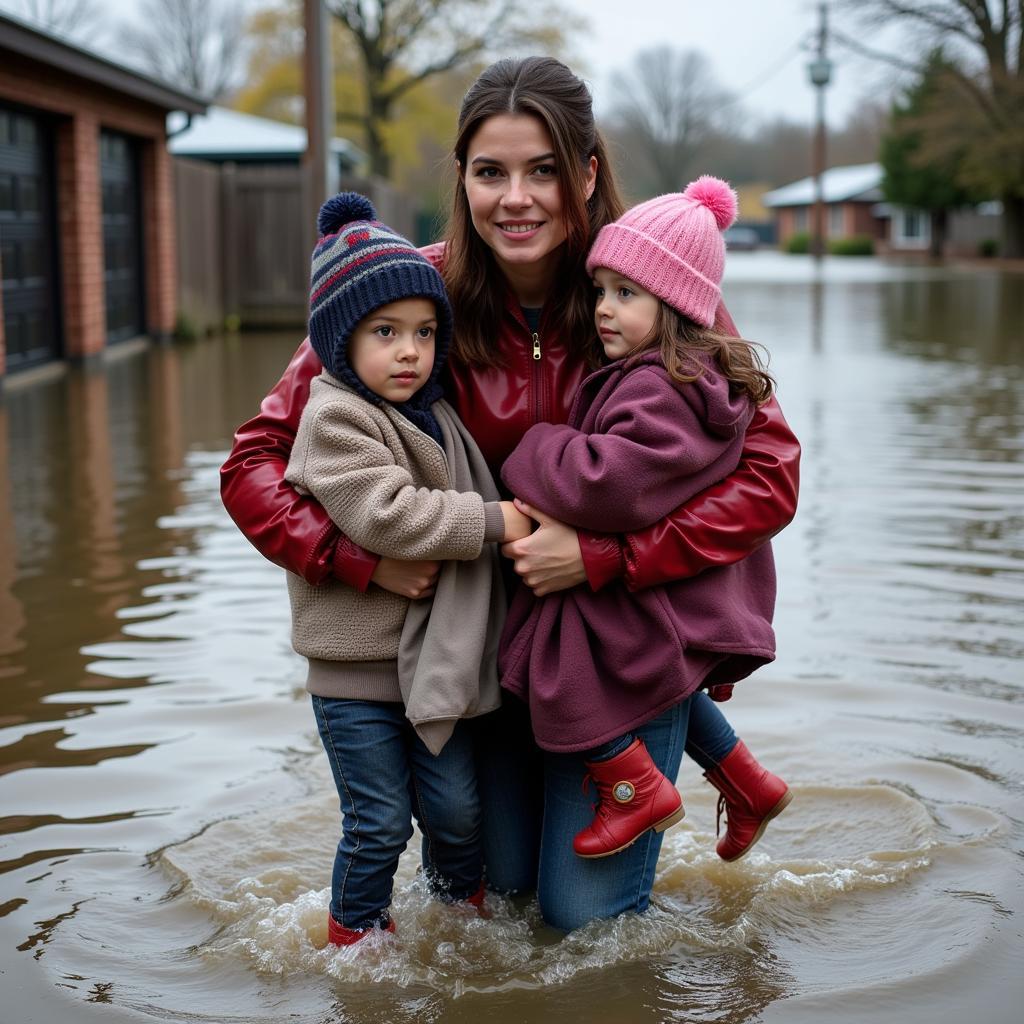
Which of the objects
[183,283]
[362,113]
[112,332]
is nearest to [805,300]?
[183,283]

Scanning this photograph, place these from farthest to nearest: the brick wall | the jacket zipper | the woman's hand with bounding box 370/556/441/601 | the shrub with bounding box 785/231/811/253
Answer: the shrub with bounding box 785/231/811/253
the brick wall
the jacket zipper
the woman's hand with bounding box 370/556/441/601

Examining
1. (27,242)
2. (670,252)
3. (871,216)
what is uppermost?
(871,216)

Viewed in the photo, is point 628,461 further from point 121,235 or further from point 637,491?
point 121,235

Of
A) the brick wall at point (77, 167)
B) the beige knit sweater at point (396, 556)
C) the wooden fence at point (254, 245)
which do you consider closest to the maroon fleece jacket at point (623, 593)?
the beige knit sweater at point (396, 556)

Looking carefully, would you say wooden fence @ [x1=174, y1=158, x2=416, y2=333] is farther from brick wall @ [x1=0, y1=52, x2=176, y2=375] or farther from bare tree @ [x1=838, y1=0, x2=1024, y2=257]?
bare tree @ [x1=838, y1=0, x2=1024, y2=257]

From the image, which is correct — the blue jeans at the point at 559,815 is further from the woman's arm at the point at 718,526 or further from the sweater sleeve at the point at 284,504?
the sweater sleeve at the point at 284,504

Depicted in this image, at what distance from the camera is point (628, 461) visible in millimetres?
2797

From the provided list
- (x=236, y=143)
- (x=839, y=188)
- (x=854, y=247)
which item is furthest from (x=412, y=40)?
(x=839, y=188)

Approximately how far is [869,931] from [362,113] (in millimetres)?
39543

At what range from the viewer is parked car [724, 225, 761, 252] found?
8496cm

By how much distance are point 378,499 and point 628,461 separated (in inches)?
20.4

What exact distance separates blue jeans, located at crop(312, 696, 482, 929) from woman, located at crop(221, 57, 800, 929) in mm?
200

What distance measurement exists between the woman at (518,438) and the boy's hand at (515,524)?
0.12 feet

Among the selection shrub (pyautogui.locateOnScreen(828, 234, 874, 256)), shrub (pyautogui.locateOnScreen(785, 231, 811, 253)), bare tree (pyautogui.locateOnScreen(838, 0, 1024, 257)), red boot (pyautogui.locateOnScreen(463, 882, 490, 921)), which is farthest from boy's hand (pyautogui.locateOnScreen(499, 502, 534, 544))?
shrub (pyautogui.locateOnScreen(785, 231, 811, 253))
